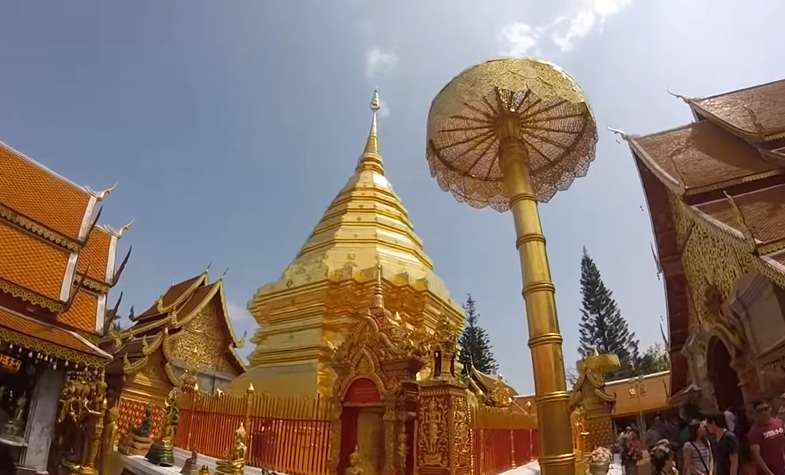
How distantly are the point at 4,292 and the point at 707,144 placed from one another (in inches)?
492

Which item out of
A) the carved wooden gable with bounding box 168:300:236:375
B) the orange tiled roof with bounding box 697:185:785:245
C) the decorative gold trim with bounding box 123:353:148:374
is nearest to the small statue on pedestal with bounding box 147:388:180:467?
the decorative gold trim with bounding box 123:353:148:374

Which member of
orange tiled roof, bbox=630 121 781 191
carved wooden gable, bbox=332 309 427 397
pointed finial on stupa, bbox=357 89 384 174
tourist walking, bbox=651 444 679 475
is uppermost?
pointed finial on stupa, bbox=357 89 384 174

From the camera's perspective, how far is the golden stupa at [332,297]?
9.46 meters

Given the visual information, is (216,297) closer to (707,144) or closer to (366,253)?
(366,253)

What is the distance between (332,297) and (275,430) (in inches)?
154

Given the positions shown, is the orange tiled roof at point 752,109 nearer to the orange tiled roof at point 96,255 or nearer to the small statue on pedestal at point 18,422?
the small statue on pedestal at point 18,422

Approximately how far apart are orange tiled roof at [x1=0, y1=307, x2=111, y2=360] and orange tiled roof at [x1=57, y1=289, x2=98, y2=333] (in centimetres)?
51

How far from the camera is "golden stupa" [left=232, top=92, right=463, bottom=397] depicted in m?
9.46

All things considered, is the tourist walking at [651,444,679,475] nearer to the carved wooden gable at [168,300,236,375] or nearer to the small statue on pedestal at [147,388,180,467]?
the small statue on pedestal at [147,388,180,467]

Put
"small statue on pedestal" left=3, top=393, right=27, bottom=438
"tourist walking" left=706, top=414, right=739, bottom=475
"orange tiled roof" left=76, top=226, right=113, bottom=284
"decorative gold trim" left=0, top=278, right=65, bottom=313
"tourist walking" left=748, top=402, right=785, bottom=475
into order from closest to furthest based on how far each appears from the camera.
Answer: "tourist walking" left=748, top=402, right=785, bottom=475
"tourist walking" left=706, top=414, right=739, bottom=475
"small statue on pedestal" left=3, top=393, right=27, bottom=438
"decorative gold trim" left=0, top=278, right=65, bottom=313
"orange tiled roof" left=76, top=226, right=113, bottom=284

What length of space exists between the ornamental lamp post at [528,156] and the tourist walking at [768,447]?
74.7 inches

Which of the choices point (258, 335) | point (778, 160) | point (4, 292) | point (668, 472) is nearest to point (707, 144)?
point (778, 160)

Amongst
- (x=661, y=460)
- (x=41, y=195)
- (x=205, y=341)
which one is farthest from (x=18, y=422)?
(x=661, y=460)

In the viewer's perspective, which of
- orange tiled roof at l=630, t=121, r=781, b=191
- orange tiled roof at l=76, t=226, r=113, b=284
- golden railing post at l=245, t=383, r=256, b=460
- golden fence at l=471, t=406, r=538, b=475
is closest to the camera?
golden fence at l=471, t=406, r=538, b=475
